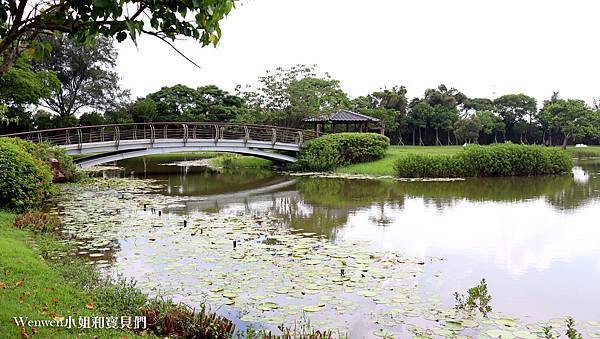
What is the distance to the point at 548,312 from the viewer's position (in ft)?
17.7

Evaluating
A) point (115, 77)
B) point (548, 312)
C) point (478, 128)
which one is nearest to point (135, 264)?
point (548, 312)

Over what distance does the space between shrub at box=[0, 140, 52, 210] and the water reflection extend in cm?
336

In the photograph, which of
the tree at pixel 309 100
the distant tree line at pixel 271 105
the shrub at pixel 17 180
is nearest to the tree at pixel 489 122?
the distant tree line at pixel 271 105

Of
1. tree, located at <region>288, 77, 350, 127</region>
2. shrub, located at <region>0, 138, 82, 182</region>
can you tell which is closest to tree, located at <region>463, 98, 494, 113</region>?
tree, located at <region>288, 77, 350, 127</region>

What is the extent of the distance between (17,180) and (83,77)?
28.4 meters

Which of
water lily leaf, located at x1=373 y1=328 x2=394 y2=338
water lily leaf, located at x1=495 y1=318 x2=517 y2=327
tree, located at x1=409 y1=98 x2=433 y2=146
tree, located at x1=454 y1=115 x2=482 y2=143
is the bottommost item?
water lily leaf, located at x1=495 y1=318 x2=517 y2=327

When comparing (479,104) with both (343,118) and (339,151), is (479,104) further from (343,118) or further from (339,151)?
(339,151)

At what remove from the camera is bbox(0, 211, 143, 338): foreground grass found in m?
3.84

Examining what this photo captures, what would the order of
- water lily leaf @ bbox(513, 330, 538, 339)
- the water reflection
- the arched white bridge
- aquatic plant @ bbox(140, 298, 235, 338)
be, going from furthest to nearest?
the arched white bridge < the water reflection < water lily leaf @ bbox(513, 330, 538, 339) < aquatic plant @ bbox(140, 298, 235, 338)

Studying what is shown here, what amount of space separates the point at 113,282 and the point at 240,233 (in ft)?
11.6

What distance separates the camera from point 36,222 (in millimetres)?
8852

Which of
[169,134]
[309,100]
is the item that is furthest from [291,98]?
[169,134]

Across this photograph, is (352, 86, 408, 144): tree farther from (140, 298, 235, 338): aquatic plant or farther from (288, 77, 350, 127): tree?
(140, 298, 235, 338): aquatic plant

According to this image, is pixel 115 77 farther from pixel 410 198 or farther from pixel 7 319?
pixel 7 319
